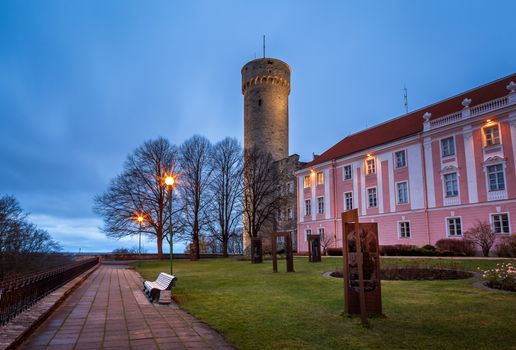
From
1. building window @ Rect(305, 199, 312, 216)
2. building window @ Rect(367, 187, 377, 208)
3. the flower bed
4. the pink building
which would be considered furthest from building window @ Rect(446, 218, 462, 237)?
the flower bed

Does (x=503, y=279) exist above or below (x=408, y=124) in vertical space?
below

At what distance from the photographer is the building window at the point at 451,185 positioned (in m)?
30.5

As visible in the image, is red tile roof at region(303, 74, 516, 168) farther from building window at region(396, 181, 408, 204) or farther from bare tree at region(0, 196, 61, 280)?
bare tree at region(0, 196, 61, 280)

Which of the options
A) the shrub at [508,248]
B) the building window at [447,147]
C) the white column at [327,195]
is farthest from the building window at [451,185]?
the white column at [327,195]

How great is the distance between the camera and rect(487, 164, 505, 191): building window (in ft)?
90.7

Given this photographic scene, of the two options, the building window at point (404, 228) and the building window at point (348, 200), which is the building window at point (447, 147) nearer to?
the building window at point (404, 228)

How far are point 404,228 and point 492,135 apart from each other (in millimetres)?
10201

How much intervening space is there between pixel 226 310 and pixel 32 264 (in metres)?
12.5

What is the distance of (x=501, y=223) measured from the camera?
89.5ft

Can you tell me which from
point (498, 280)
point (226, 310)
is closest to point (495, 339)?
point (226, 310)

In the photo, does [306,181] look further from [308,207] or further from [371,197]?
[371,197]

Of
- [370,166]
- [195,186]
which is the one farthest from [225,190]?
[370,166]

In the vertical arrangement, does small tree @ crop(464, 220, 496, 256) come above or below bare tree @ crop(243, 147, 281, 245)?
below

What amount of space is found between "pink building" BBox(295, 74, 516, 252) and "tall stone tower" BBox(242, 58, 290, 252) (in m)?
14.9
